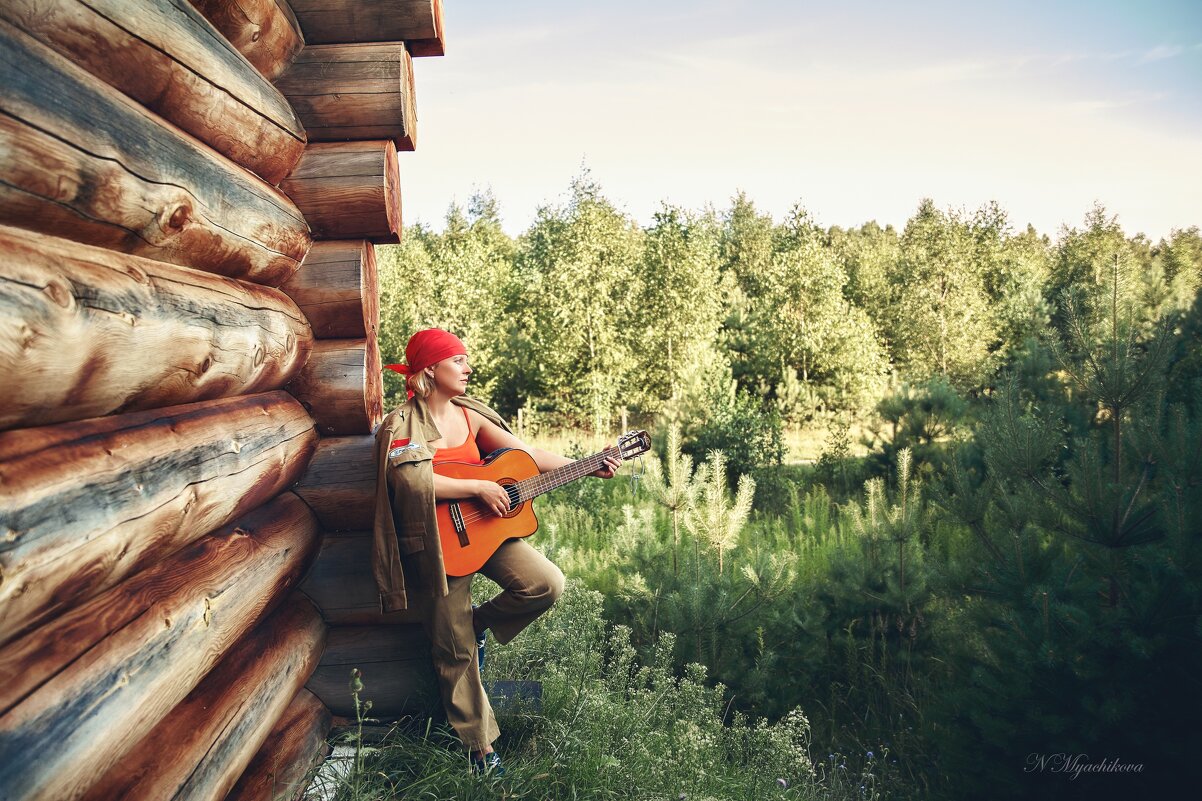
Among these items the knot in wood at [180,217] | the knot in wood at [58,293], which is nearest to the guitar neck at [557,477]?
the knot in wood at [180,217]

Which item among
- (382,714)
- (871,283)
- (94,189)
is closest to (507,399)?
(871,283)

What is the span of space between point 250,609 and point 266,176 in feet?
5.85

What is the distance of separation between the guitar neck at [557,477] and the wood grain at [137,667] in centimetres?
107

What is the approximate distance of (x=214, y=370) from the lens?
2.52 m

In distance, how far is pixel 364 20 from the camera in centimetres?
370

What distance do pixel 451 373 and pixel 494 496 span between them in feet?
1.87

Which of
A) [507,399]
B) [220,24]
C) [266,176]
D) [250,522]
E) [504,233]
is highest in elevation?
[504,233]

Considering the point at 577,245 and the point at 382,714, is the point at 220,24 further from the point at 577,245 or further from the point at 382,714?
the point at 577,245

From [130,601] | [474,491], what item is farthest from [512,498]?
[130,601]

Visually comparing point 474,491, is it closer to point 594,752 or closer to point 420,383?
point 420,383

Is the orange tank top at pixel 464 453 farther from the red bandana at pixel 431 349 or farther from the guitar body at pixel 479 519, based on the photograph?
the red bandana at pixel 431 349

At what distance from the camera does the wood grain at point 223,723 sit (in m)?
2.00

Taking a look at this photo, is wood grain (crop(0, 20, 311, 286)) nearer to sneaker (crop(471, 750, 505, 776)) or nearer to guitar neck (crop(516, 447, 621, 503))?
guitar neck (crop(516, 447, 621, 503))

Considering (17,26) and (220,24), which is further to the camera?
(220,24)
